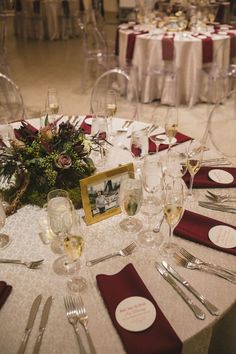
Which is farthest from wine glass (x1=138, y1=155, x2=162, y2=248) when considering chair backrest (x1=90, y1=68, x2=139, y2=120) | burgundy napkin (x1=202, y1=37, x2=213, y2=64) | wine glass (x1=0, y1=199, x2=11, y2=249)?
burgundy napkin (x1=202, y1=37, x2=213, y2=64)

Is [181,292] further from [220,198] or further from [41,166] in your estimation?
[41,166]

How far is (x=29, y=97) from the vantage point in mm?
4828

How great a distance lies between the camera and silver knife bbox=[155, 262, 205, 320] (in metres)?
0.96

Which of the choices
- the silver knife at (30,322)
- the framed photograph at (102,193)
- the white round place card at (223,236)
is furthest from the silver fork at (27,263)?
the white round place card at (223,236)

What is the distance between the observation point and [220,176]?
1560 mm

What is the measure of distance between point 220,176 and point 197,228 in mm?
382

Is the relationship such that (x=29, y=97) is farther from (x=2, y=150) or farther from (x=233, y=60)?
(x=2, y=150)

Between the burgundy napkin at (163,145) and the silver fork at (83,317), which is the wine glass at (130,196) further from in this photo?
the burgundy napkin at (163,145)

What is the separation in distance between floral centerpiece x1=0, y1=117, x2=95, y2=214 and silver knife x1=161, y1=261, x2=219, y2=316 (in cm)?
46

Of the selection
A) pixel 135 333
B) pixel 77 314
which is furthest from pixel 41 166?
pixel 135 333

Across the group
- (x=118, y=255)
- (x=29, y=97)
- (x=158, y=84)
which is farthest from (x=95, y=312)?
(x=29, y=97)

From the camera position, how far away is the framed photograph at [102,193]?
1.26m

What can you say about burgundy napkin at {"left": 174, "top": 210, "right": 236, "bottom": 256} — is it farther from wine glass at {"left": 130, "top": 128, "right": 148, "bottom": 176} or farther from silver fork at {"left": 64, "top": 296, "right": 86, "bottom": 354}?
silver fork at {"left": 64, "top": 296, "right": 86, "bottom": 354}

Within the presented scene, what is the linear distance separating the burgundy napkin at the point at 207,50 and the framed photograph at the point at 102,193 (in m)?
3.25
